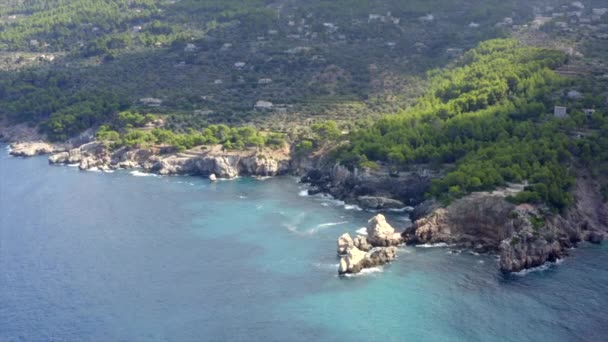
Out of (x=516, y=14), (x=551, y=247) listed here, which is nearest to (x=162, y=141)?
(x=551, y=247)

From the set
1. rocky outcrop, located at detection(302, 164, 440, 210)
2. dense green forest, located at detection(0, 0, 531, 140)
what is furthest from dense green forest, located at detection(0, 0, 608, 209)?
rocky outcrop, located at detection(302, 164, 440, 210)

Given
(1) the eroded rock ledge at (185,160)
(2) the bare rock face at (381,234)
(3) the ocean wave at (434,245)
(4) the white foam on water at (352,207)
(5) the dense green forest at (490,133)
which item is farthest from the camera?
(1) the eroded rock ledge at (185,160)

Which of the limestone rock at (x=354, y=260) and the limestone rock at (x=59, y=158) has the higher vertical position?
the limestone rock at (x=354, y=260)

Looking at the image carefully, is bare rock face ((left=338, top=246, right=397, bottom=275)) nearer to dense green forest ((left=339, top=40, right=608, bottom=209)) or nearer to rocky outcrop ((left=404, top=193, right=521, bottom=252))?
rocky outcrop ((left=404, top=193, right=521, bottom=252))

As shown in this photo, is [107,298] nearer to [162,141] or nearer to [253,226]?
[253,226]

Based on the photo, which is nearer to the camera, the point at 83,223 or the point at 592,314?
the point at 592,314

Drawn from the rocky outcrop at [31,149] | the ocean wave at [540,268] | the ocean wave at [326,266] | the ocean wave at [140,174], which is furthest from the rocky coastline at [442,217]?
the rocky outcrop at [31,149]

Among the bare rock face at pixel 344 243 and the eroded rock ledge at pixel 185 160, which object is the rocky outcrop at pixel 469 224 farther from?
the eroded rock ledge at pixel 185 160
